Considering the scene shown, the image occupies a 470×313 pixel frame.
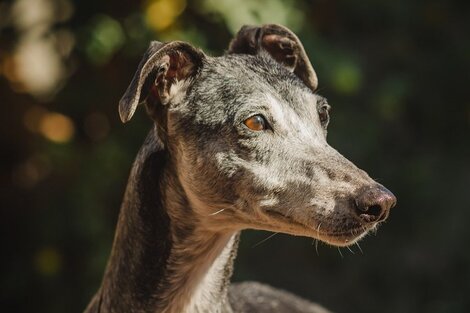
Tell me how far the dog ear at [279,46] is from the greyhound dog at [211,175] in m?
0.20

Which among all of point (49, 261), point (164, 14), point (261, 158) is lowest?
point (49, 261)

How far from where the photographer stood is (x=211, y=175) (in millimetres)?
3533

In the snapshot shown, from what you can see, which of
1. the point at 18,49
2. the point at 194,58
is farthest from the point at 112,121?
the point at 194,58

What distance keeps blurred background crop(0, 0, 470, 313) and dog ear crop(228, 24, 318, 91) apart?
4.19ft

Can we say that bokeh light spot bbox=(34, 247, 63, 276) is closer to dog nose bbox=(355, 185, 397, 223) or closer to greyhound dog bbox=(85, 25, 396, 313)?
greyhound dog bbox=(85, 25, 396, 313)

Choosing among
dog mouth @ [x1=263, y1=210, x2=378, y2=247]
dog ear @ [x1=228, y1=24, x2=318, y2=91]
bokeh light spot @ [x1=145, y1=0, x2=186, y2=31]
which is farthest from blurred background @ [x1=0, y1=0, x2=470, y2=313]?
dog mouth @ [x1=263, y1=210, x2=378, y2=247]

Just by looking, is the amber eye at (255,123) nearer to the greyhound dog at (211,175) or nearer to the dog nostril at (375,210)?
the greyhound dog at (211,175)

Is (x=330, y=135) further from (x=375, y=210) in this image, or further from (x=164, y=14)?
(x=375, y=210)

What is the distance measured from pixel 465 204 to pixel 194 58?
4.81 metres

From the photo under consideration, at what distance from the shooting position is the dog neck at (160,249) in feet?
12.1

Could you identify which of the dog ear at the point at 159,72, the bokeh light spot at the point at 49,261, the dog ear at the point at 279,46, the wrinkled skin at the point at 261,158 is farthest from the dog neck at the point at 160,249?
the bokeh light spot at the point at 49,261

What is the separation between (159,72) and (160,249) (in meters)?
0.76

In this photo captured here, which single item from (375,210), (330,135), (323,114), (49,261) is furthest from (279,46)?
(49,261)

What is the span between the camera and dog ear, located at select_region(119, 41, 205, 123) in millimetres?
3439
